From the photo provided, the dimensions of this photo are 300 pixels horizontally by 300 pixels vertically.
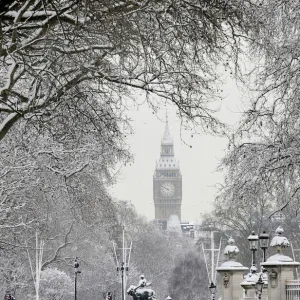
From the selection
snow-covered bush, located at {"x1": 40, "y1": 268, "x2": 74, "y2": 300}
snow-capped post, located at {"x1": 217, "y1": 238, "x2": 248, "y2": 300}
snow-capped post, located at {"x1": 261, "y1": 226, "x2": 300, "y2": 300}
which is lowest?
snow-capped post, located at {"x1": 261, "y1": 226, "x2": 300, "y2": 300}

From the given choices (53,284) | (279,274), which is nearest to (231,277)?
(279,274)

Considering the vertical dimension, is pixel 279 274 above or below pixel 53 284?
below

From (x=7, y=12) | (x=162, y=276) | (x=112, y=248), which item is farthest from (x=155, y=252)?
(x=7, y=12)

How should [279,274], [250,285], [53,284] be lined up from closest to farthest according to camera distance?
[279,274] → [250,285] → [53,284]

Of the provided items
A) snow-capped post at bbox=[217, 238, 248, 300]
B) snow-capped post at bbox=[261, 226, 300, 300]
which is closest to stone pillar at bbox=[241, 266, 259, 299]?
snow-capped post at bbox=[217, 238, 248, 300]

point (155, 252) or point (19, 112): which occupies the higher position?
point (155, 252)

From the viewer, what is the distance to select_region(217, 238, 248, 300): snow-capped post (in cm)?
4081

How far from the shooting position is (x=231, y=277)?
4159 cm

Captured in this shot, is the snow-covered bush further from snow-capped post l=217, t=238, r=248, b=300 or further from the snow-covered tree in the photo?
the snow-covered tree

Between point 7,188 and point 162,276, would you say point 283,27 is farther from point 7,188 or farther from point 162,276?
point 162,276

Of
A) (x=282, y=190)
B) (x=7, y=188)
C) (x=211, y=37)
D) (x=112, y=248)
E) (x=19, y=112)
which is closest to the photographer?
(x=211, y=37)

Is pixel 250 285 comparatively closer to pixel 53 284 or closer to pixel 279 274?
pixel 279 274

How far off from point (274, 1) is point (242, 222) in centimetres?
6827

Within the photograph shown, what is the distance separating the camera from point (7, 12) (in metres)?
14.9
